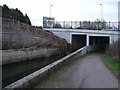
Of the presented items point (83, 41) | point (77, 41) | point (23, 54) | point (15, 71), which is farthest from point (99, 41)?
point (15, 71)

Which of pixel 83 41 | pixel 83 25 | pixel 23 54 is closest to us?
pixel 23 54

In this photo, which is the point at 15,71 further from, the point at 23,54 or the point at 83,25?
the point at 83,25

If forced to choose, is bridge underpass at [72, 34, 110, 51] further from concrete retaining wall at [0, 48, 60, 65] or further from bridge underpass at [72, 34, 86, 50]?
concrete retaining wall at [0, 48, 60, 65]

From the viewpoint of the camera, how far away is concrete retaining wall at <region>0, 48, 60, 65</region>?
12030 millimetres

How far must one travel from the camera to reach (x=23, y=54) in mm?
14195

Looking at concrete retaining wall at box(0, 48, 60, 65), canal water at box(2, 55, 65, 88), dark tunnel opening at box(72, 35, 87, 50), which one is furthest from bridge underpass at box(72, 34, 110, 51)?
canal water at box(2, 55, 65, 88)

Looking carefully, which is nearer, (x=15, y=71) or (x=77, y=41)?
(x=15, y=71)

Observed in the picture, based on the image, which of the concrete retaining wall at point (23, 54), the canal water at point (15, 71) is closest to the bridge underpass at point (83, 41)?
the concrete retaining wall at point (23, 54)

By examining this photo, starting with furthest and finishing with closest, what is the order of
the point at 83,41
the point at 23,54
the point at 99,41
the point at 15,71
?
the point at 99,41
the point at 83,41
the point at 23,54
the point at 15,71

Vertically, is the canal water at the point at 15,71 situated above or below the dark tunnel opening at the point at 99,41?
below

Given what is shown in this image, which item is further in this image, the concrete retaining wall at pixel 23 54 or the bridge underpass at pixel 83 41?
the bridge underpass at pixel 83 41

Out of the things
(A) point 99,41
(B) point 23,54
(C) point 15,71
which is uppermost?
(A) point 99,41

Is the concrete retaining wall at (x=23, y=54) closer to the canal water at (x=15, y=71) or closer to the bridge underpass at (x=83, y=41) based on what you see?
the canal water at (x=15, y=71)

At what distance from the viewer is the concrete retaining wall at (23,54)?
39.5 feet
